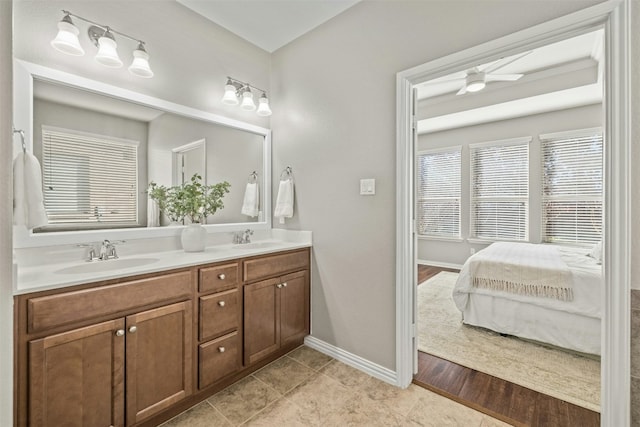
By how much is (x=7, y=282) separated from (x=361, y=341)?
1.92 metres

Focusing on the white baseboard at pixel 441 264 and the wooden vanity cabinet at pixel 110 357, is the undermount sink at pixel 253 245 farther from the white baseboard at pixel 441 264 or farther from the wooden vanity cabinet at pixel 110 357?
the white baseboard at pixel 441 264

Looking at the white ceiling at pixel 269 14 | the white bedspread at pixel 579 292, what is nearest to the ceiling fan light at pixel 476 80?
the white ceiling at pixel 269 14

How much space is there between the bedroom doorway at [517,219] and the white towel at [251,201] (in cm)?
145

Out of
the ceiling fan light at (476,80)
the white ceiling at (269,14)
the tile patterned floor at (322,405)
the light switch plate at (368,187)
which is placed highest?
the white ceiling at (269,14)

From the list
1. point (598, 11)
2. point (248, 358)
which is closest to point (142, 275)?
point (248, 358)

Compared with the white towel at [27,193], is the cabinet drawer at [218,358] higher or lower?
lower

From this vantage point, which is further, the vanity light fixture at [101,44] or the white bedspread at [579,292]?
the white bedspread at [579,292]

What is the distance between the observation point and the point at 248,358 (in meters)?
1.93

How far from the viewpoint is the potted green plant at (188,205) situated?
1963mm

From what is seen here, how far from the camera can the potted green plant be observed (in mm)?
1963

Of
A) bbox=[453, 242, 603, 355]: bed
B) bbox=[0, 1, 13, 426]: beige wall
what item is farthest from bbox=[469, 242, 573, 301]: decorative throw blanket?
bbox=[0, 1, 13, 426]: beige wall

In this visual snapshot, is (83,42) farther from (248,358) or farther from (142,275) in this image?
(248,358)

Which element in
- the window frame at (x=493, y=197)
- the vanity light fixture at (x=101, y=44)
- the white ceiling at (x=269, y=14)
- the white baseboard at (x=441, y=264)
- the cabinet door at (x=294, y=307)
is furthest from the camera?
the white baseboard at (x=441, y=264)

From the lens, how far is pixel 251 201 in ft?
8.46
